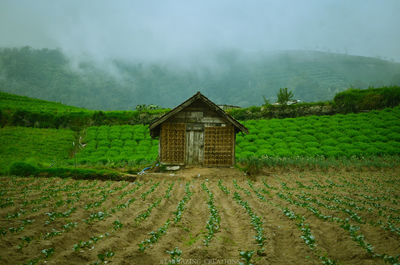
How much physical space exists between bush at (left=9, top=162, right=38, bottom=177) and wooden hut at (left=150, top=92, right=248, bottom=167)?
8299 mm

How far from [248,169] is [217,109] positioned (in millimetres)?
4970

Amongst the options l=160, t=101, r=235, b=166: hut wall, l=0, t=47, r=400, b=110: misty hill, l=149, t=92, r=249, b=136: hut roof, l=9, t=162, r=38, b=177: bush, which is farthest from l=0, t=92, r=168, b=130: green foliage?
l=0, t=47, r=400, b=110: misty hill

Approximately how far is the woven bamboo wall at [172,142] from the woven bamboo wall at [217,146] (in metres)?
1.82

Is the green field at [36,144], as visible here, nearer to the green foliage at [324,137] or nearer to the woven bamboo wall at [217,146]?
the woven bamboo wall at [217,146]

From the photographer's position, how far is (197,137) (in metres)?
20.0

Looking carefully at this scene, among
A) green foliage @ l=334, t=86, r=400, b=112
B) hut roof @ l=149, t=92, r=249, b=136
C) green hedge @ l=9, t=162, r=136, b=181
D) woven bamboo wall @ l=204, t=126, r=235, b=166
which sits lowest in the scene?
green hedge @ l=9, t=162, r=136, b=181

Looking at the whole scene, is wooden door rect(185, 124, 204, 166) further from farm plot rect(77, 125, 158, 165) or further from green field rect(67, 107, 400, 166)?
farm plot rect(77, 125, 158, 165)

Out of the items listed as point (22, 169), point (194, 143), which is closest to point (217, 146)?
point (194, 143)

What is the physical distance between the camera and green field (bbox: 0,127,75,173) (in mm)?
27817

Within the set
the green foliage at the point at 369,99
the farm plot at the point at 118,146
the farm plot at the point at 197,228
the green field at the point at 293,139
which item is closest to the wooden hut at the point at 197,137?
the green field at the point at 293,139

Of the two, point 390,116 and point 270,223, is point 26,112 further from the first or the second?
point 390,116

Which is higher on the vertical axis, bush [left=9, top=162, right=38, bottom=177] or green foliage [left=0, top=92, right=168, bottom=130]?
green foliage [left=0, top=92, right=168, bottom=130]

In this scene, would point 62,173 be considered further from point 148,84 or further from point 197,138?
point 148,84

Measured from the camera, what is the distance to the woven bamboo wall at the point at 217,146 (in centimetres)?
1988
